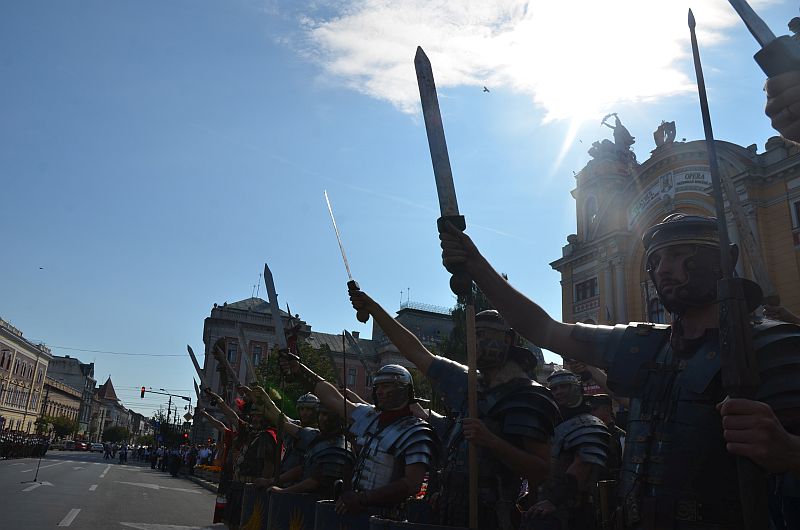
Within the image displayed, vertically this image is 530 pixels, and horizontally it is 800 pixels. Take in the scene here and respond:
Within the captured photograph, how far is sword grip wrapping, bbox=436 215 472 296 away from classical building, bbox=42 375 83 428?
95244 millimetres

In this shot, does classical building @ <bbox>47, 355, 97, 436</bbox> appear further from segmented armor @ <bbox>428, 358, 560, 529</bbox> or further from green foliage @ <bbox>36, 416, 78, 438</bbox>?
segmented armor @ <bbox>428, 358, 560, 529</bbox>

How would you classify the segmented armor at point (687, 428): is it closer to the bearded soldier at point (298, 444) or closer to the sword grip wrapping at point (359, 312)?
the sword grip wrapping at point (359, 312)

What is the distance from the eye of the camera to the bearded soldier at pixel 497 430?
3.19 meters

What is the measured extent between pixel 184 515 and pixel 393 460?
40.4 feet

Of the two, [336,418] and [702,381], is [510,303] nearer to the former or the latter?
[702,381]

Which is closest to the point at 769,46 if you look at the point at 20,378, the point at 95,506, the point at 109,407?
the point at 95,506

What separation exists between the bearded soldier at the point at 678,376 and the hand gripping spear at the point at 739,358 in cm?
5

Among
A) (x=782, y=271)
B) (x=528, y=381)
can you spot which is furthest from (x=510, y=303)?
(x=782, y=271)

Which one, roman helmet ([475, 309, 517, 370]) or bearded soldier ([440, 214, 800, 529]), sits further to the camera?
roman helmet ([475, 309, 517, 370])

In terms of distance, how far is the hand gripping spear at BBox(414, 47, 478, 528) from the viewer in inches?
107

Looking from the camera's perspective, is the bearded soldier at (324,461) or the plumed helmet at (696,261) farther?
the bearded soldier at (324,461)

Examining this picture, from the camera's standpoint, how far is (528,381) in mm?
3559

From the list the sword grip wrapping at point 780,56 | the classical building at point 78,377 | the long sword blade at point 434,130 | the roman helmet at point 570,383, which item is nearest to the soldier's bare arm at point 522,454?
the long sword blade at point 434,130

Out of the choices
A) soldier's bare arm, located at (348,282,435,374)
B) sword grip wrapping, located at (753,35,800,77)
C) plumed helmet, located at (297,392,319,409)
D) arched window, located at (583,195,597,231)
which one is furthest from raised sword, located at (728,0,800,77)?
arched window, located at (583,195,597,231)
